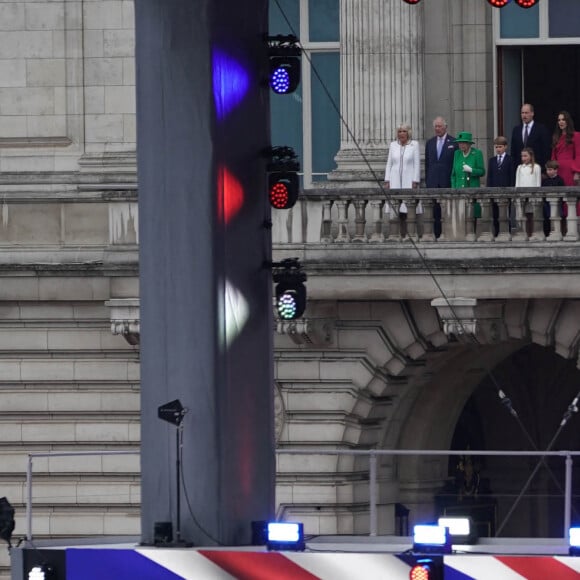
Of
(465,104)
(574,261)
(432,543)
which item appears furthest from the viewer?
(465,104)

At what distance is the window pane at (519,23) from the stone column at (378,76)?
3.56ft

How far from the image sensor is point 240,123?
1440cm

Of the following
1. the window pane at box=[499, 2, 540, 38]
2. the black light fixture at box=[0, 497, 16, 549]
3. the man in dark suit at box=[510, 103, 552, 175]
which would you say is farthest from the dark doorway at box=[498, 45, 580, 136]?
the black light fixture at box=[0, 497, 16, 549]

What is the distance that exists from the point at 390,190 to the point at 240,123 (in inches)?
Answer: 539

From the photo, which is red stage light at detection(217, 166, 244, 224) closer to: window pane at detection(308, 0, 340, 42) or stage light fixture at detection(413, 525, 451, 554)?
stage light fixture at detection(413, 525, 451, 554)

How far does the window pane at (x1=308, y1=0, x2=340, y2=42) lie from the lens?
98.7ft

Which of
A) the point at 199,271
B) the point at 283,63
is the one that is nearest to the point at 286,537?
the point at 199,271

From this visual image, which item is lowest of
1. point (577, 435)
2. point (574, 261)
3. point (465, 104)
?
point (577, 435)

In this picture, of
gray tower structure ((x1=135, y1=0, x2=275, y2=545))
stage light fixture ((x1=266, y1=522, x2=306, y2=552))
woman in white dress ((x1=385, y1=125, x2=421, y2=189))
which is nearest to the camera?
stage light fixture ((x1=266, y1=522, x2=306, y2=552))

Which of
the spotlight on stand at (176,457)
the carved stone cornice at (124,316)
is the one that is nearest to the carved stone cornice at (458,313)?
the carved stone cornice at (124,316)

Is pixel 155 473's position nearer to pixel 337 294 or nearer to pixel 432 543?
pixel 432 543

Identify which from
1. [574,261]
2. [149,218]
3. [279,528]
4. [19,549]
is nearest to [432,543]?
[279,528]

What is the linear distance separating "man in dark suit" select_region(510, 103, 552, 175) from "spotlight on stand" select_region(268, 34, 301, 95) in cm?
1363

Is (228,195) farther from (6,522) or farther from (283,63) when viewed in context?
(6,522)
